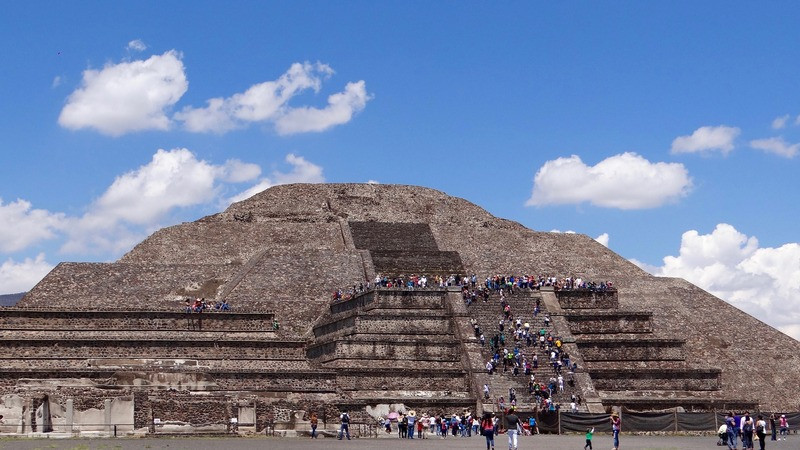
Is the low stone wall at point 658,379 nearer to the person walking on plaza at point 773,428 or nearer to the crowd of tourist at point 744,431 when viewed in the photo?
the person walking on plaza at point 773,428

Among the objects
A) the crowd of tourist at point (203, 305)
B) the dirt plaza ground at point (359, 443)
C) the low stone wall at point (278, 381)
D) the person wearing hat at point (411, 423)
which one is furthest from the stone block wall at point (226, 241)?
the dirt plaza ground at point (359, 443)

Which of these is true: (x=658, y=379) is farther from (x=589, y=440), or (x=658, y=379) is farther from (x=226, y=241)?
(x=226, y=241)

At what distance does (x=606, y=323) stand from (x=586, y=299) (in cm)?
175

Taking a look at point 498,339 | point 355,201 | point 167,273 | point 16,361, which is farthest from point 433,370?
point 355,201

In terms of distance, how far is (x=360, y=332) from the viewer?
36000 mm

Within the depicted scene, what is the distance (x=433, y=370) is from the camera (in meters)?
34.2

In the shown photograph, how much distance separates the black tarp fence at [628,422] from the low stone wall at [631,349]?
4.49 m

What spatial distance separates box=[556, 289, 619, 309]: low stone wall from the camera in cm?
4009

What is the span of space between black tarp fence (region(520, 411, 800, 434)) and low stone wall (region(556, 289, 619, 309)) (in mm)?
8095

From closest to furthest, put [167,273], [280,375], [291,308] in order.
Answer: [280,375] < [291,308] < [167,273]

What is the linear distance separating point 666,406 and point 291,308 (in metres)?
13.1

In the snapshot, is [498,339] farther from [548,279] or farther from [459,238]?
[459,238]

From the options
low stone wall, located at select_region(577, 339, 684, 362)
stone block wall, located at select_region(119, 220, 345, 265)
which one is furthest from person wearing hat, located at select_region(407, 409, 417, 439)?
stone block wall, located at select_region(119, 220, 345, 265)

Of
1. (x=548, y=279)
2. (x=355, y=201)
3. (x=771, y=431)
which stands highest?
(x=355, y=201)
